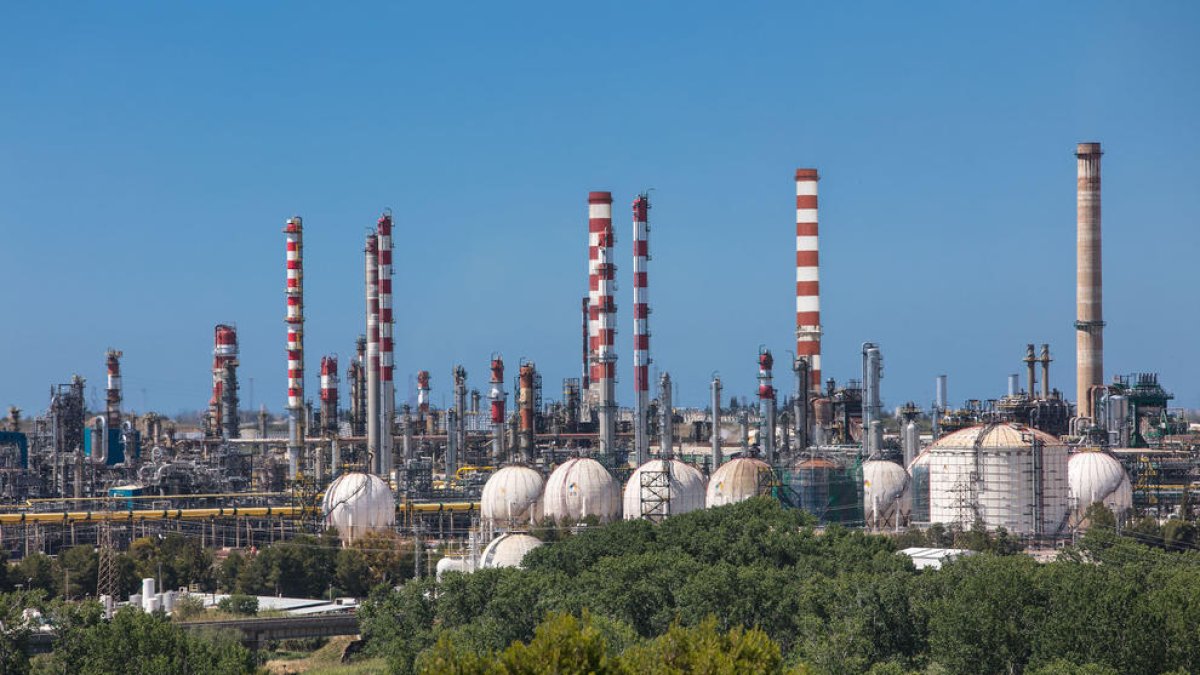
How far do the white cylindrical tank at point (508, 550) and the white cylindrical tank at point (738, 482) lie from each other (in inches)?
515

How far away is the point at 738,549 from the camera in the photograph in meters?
55.2

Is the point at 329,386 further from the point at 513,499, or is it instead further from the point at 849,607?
the point at 849,607

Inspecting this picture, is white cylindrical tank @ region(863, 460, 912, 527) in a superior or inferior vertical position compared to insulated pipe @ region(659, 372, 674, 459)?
inferior

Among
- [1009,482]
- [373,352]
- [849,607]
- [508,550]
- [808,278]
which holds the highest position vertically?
[808,278]

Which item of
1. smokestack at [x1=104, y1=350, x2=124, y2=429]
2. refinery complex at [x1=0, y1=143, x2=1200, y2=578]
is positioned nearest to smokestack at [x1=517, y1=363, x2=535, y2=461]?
refinery complex at [x1=0, y1=143, x2=1200, y2=578]

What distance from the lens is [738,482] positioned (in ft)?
238

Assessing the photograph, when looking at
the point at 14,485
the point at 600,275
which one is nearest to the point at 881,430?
the point at 600,275

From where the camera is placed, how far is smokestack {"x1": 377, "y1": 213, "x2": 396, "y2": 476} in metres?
84.9

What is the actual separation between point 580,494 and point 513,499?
103 inches

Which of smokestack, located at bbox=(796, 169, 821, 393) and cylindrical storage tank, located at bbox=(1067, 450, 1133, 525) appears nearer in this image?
cylindrical storage tank, located at bbox=(1067, 450, 1133, 525)

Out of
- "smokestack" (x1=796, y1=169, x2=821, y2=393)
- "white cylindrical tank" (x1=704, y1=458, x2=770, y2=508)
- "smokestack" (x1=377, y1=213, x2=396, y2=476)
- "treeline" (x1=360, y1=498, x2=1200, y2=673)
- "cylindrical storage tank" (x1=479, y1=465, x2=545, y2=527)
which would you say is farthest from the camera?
"smokestack" (x1=796, y1=169, x2=821, y2=393)

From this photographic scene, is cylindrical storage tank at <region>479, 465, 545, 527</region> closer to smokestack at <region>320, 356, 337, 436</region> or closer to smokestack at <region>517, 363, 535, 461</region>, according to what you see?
smokestack at <region>517, 363, 535, 461</region>

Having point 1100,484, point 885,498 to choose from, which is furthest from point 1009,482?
point 885,498

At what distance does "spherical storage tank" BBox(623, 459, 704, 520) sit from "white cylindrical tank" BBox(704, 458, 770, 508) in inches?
22.0
